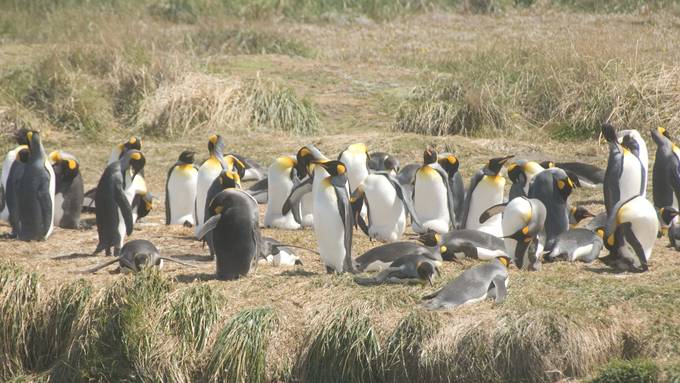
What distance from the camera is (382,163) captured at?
1261cm

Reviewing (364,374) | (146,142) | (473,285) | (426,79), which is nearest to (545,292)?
(473,285)

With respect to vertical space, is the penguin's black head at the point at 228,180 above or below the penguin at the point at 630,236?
above

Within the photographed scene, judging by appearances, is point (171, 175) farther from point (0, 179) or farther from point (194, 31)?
point (194, 31)

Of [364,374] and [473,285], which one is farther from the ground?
[473,285]

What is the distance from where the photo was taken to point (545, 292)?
8.32 meters

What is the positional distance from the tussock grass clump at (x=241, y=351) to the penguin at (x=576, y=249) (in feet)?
8.84

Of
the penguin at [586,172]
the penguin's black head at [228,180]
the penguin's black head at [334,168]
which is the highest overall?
the penguin's black head at [334,168]

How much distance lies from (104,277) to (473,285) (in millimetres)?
2833

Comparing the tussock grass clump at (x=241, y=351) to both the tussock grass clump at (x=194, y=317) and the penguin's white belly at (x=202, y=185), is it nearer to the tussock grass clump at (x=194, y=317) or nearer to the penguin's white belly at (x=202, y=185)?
the tussock grass clump at (x=194, y=317)

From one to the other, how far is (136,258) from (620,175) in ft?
15.5

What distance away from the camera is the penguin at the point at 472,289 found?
803 cm

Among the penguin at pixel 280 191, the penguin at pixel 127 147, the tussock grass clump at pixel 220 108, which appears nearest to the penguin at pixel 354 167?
the penguin at pixel 280 191

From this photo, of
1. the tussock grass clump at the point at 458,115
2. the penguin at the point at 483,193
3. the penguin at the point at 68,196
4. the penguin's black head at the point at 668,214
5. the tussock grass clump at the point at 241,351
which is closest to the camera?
the tussock grass clump at the point at 241,351

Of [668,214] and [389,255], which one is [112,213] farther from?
[668,214]
